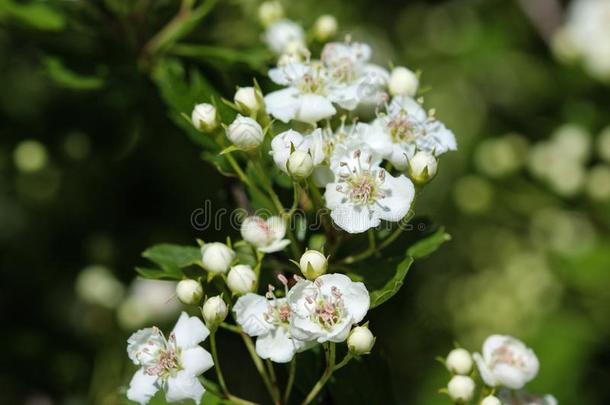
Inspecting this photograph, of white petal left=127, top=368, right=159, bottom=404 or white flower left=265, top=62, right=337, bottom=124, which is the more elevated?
white flower left=265, top=62, right=337, bottom=124

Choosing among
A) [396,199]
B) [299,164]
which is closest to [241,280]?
[299,164]

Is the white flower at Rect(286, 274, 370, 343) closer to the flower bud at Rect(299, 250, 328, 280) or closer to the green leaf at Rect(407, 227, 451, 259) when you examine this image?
the flower bud at Rect(299, 250, 328, 280)

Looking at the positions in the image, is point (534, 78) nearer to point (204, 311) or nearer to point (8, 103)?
point (8, 103)

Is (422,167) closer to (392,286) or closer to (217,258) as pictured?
(392,286)

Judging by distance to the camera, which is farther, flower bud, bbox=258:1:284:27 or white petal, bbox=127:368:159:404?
flower bud, bbox=258:1:284:27

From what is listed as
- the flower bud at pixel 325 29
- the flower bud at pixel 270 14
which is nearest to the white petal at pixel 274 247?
the flower bud at pixel 325 29

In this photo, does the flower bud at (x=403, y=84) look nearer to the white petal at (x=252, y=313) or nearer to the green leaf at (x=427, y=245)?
the green leaf at (x=427, y=245)

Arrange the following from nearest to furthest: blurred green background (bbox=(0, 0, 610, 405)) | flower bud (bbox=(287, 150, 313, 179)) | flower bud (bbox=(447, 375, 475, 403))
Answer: flower bud (bbox=(287, 150, 313, 179))
flower bud (bbox=(447, 375, 475, 403))
blurred green background (bbox=(0, 0, 610, 405))

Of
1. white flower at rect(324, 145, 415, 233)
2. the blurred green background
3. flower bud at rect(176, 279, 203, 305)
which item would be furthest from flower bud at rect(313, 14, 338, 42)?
flower bud at rect(176, 279, 203, 305)
